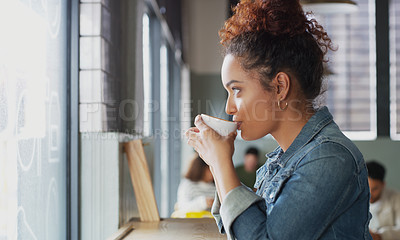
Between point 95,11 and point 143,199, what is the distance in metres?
0.61

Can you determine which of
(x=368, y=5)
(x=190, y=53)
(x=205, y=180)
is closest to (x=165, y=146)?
(x=205, y=180)

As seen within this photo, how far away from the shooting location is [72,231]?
133 cm

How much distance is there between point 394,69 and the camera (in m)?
4.67

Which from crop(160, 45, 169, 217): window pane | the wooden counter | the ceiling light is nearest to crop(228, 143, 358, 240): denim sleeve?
the wooden counter

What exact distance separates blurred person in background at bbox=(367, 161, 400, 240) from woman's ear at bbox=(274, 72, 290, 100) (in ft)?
6.94

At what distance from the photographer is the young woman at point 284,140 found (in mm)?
674

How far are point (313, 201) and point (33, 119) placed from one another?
689mm

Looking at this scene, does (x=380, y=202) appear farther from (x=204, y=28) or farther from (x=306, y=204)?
(x=204, y=28)

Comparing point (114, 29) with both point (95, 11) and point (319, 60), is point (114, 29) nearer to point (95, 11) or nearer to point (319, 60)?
point (95, 11)

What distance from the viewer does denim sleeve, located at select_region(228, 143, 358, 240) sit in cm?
67

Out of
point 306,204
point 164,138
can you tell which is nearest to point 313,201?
point 306,204

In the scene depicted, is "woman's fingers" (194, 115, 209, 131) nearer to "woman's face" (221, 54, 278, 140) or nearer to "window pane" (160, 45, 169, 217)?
"woman's face" (221, 54, 278, 140)

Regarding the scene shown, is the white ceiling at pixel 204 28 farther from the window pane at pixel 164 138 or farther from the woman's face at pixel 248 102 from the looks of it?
the woman's face at pixel 248 102

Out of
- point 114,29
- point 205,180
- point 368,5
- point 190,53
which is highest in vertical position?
point 368,5
